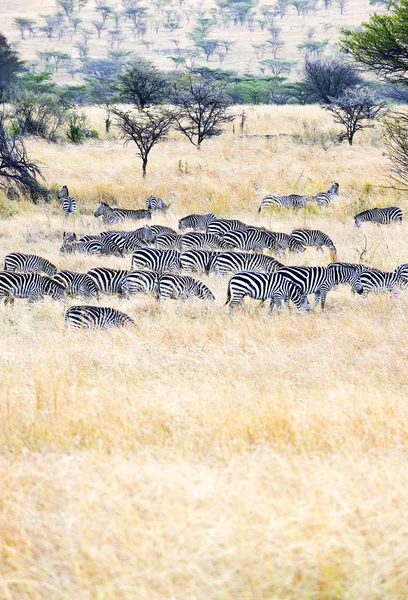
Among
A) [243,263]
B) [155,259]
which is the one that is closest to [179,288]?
[243,263]

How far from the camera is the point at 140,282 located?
1117 cm

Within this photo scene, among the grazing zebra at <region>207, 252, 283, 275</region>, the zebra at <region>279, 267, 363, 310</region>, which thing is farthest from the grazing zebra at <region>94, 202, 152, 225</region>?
the zebra at <region>279, 267, 363, 310</region>

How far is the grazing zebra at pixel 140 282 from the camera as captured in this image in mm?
11141

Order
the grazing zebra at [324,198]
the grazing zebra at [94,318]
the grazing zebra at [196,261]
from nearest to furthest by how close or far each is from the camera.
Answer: the grazing zebra at [94,318]
the grazing zebra at [196,261]
the grazing zebra at [324,198]

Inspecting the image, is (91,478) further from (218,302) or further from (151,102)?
(151,102)

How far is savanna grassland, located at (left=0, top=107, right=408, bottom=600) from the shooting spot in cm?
299

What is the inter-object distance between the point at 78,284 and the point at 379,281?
4875 mm

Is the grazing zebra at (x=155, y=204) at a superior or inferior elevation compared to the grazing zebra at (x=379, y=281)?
inferior

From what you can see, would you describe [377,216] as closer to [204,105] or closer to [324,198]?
[324,198]

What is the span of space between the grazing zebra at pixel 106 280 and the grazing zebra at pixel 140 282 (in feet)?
0.93

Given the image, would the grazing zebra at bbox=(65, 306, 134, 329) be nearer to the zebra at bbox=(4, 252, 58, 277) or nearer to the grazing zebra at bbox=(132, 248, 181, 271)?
the zebra at bbox=(4, 252, 58, 277)

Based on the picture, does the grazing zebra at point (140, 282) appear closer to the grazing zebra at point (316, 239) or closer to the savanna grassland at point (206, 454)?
the savanna grassland at point (206, 454)

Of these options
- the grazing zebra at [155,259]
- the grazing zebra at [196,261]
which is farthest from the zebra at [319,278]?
the grazing zebra at [155,259]

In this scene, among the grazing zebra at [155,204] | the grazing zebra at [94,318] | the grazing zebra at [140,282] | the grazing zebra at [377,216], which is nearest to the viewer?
the grazing zebra at [94,318]
